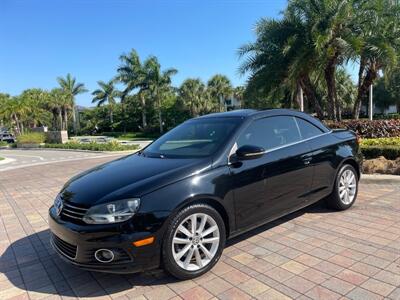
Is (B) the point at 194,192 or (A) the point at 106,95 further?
(A) the point at 106,95

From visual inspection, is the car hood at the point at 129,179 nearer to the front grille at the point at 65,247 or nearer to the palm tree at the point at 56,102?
the front grille at the point at 65,247

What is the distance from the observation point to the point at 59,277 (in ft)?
11.8

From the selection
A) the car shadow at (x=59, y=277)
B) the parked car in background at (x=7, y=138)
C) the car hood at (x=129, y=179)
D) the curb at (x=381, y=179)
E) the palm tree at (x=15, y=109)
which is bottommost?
the car shadow at (x=59, y=277)

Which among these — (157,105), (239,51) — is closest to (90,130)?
(157,105)

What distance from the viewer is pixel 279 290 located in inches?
121

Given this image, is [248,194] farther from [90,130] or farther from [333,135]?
[90,130]

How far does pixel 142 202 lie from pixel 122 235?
32 centimetres

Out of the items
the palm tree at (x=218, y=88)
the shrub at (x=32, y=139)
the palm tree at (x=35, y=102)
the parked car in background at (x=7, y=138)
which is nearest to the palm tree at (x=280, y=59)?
the shrub at (x=32, y=139)

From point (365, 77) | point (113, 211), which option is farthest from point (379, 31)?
point (113, 211)

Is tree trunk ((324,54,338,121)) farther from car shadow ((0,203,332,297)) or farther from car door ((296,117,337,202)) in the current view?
car shadow ((0,203,332,297))

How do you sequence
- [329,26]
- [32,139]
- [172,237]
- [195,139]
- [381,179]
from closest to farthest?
1. [172,237]
2. [195,139]
3. [381,179]
4. [329,26]
5. [32,139]

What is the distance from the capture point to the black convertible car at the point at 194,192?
10.0 ft

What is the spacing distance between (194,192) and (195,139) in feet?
3.53

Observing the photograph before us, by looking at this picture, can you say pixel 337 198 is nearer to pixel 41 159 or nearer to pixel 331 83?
pixel 331 83
